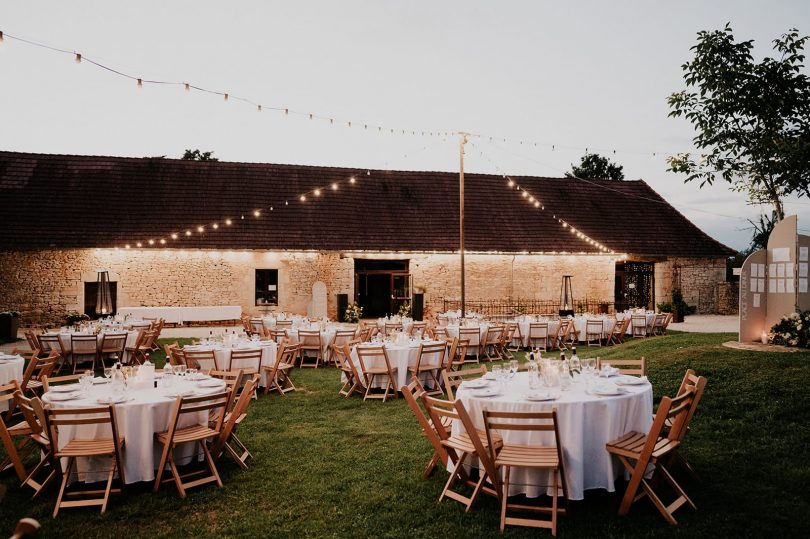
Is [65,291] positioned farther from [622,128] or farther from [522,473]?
[622,128]

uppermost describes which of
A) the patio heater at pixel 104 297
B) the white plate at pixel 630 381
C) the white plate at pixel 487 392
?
the patio heater at pixel 104 297

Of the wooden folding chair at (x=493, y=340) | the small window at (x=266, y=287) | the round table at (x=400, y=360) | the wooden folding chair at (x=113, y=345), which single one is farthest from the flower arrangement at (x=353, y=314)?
the round table at (x=400, y=360)

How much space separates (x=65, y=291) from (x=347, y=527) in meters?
18.1

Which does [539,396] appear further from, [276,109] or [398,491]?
[276,109]

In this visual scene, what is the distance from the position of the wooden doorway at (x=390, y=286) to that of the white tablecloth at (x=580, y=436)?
1591cm

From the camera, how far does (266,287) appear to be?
2012 centimetres

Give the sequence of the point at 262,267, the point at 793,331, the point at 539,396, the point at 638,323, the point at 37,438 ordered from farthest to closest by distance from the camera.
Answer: the point at 262,267 < the point at 638,323 < the point at 793,331 < the point at 37,438 < the point at 539,396

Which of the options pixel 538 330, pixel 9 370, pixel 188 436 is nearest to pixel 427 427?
pixel 188 436

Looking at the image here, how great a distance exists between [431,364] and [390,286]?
42.6 ft

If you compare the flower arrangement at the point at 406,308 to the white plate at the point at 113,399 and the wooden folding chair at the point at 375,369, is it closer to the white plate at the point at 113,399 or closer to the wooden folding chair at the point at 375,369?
the wooden folding chair at the point at 375,369

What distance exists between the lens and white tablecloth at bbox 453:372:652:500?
4.44 meters

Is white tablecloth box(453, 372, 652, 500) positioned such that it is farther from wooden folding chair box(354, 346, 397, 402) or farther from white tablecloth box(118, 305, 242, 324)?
white tablecloth box(118, 305, 242, 324)

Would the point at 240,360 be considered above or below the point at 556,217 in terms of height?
below

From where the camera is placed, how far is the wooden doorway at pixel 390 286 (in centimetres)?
2134
